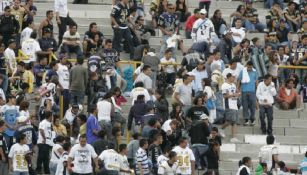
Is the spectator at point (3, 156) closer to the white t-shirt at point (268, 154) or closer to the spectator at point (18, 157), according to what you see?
the spectator at point (18, 157)

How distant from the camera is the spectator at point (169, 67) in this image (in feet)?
172

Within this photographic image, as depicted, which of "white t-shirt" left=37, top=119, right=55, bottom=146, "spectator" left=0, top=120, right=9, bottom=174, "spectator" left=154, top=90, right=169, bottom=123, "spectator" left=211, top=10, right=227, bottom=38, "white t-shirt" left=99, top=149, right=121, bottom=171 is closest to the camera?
"white t-shirt" left=99, top=149, right=121, bottom=171

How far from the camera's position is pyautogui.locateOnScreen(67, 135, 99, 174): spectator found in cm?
4662

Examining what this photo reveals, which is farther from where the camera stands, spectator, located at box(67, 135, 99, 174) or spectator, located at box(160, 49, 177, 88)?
spectator, located at box(160, 49, 177, 88)

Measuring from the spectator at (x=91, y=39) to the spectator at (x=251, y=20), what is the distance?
5113mm

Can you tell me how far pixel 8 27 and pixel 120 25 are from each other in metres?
3.29

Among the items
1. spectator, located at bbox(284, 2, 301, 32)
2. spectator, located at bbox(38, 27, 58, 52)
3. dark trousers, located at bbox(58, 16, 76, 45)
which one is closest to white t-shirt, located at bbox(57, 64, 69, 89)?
spectator, located at bbox(38, 27, 58, 52)

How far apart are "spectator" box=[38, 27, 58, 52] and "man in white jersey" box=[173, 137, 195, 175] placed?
6.72 m

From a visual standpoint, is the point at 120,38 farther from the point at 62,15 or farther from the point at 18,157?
the point at 18,157

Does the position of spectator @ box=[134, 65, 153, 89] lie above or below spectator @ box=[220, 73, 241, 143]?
above

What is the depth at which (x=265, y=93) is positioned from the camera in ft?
167

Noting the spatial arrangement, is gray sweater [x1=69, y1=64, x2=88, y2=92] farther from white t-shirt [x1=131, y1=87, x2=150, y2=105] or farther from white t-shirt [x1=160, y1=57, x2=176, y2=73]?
white t-shirt [x1=160, y1=57, x2=176, y2=73]

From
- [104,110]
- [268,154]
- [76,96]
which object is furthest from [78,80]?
[268,154]

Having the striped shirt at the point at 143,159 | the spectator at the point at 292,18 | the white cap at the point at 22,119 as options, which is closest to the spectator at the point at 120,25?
the spectator at the point at 292,18
